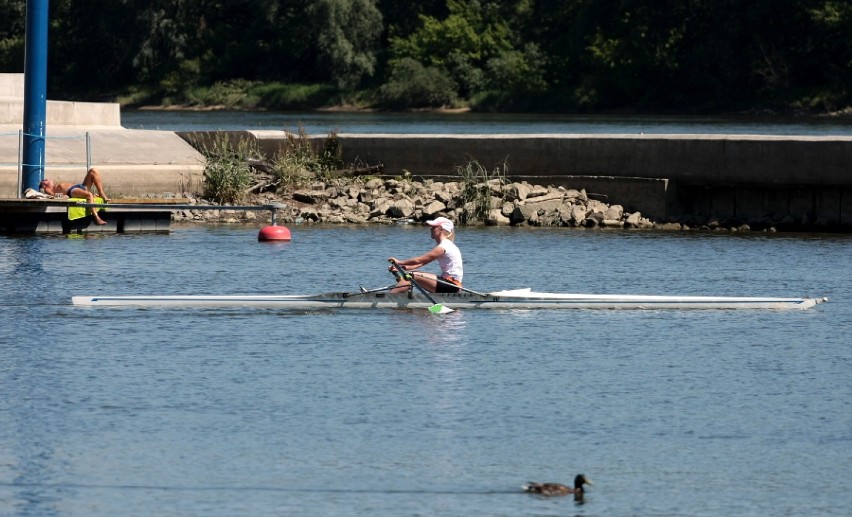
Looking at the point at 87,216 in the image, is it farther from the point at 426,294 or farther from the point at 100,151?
the point at 426,294

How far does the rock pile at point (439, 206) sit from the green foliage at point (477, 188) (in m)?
0.02

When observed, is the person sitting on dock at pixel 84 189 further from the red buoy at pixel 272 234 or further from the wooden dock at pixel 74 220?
the red buoy at pixel 272 234

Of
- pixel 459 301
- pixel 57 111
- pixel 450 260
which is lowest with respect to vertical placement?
pixel 459 301

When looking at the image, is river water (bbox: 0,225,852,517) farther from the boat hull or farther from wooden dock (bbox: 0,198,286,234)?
wooden dock (bbox: 0,198,286,234)

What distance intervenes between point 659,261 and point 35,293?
10820 millimetres

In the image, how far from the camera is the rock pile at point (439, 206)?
34.6m

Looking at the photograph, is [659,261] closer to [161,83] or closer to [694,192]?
[694,192]

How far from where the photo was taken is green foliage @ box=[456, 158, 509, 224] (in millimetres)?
35031

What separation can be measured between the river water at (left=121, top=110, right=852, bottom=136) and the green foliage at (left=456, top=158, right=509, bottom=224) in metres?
28.1

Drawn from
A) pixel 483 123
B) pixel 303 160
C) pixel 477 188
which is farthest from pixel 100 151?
pixel 483 123

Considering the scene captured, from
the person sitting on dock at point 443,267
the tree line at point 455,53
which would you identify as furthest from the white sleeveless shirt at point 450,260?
the tree line at point 455,53

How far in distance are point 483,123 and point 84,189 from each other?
49798 millimetres

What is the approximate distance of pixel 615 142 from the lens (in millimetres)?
34938

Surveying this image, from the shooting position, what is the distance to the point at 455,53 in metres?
96.4
